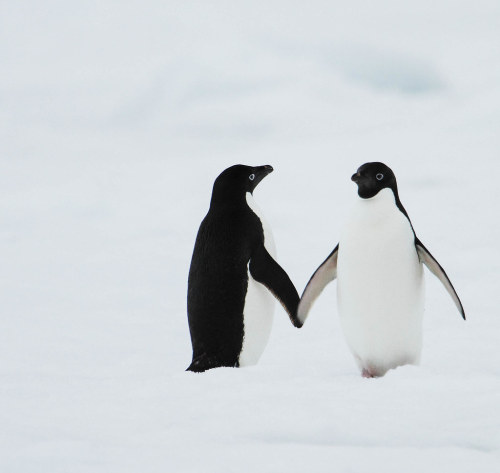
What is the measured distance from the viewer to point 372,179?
3.37 m

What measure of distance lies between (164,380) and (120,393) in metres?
0.26

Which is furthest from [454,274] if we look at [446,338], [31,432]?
[31,432]

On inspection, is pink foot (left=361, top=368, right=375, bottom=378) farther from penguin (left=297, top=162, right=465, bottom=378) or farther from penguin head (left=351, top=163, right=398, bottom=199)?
penguin head (left=351, top=163, right=398, bottom=199)

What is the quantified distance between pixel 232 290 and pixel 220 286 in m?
0.06

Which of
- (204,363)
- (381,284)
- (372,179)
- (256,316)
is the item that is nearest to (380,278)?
(381,284)

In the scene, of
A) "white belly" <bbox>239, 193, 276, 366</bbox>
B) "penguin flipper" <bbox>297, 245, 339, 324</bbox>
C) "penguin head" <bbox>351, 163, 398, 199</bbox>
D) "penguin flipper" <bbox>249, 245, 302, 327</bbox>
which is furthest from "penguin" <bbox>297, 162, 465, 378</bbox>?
"white belly" <bbox>239, 193, 276, 366</bbox>

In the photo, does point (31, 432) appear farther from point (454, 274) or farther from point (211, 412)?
point (454, 274)

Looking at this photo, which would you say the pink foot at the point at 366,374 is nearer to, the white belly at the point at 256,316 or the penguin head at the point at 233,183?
the white belly at the point at 256,316

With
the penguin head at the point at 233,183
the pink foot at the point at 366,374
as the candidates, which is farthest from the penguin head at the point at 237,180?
the pink foot at the point at 366,374

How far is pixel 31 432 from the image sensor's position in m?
2.11

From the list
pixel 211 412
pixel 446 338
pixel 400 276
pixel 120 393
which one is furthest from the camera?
pixel 446 338

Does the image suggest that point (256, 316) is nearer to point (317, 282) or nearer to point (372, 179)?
point (317, 282)

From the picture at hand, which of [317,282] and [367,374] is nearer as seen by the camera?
[367,374]

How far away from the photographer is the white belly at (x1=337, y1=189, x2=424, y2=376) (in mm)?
3309
